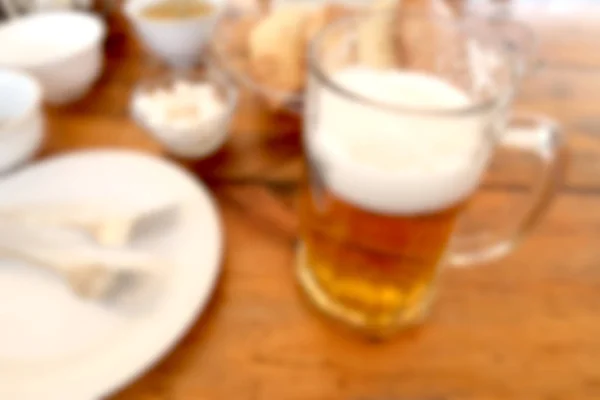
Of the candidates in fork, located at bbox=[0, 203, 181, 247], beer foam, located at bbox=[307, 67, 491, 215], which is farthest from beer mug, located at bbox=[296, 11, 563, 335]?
fork, located at bbox=[0, 203, 181, 247]

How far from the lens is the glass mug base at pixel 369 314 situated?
417 millimetres

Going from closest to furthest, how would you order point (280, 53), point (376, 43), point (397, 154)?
1. point (397, 154)
2. point (376, 43)
3. point (280, 53)

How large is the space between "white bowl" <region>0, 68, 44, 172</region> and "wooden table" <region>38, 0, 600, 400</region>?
36mm

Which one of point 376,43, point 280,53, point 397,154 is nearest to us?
point 397,154

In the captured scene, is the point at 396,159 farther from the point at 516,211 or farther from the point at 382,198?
the point at 516,211

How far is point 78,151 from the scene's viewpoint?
0.55 m

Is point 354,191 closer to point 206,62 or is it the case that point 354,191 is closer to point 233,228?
point 233,228

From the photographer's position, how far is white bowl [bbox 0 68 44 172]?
516mm

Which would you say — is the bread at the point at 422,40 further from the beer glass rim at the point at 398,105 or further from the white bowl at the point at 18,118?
the white bowl at the point at 18,118

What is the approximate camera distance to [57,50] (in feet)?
2.21

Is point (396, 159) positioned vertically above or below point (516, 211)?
above

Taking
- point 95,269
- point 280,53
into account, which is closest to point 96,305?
point 95,269

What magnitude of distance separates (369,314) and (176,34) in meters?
0.37

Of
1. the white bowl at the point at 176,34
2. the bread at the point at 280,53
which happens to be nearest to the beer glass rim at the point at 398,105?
the bread at the point at 280,53
